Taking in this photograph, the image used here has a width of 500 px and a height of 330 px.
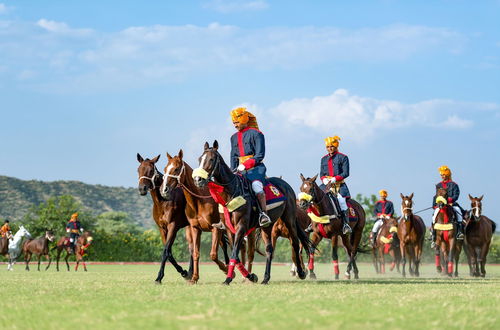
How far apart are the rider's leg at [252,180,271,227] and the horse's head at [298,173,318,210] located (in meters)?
2.76

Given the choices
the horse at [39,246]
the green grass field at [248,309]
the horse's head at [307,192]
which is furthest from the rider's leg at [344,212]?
the horse at [39,246]

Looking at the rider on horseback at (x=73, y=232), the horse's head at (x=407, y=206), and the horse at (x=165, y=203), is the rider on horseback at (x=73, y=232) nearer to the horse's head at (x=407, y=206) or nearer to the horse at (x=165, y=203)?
the horse's head at (x=407, y=206)

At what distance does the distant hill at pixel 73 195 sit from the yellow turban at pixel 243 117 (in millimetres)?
90180

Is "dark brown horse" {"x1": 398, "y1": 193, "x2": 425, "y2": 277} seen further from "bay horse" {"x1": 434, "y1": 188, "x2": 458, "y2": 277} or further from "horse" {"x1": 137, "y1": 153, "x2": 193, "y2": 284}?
"horse" {"x1": 137, "y1": 153, "x2": 193, "y2": 284}

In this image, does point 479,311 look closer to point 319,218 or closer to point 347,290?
point 347,290

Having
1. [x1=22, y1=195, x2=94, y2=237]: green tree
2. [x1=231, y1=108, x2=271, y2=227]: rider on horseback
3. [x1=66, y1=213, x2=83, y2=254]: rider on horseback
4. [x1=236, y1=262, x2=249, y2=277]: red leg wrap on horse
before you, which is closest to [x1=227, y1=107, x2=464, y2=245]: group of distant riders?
[x1=231, y1=108, x2=271, y2=227]: rider on horseback

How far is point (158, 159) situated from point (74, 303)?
227 inches

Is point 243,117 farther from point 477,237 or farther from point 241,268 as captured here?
point 477,237

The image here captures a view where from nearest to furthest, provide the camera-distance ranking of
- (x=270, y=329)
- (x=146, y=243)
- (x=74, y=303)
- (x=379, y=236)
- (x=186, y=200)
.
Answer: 1. (x=270, y=329)
2. (x=74, y=303)
3. (x=186, y=200)
4. (x=379, y=236)
5. (x=146, y=243)

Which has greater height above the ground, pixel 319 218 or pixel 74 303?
pixel 319 218

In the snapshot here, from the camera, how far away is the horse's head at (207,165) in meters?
11.8

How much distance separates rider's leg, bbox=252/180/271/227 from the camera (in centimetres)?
1286

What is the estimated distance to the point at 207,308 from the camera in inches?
310

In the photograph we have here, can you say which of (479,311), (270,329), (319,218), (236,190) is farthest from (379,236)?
(270,329)
